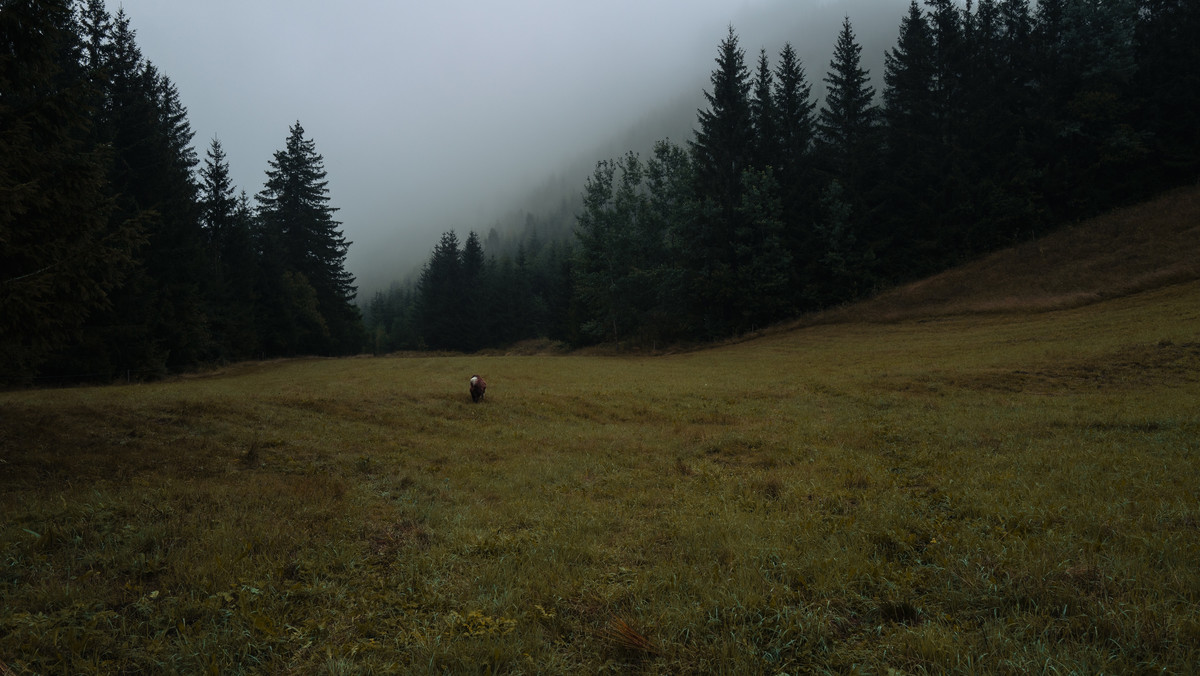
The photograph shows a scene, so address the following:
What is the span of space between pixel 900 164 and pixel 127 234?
58525mm

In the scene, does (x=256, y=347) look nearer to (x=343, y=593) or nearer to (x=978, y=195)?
(x=343, y=593)

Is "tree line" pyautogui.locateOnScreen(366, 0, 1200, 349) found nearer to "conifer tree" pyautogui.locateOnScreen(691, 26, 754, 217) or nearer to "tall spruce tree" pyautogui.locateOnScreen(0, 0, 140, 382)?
"conifer tree" pyautogui.locateOnScreen(691, 26, 754, 217)

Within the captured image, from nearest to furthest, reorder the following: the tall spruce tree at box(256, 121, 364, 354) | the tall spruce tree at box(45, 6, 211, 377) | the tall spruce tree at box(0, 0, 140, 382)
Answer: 1. the tall spruce tree at box(0, 0, 140, 382)
2. the tall spruce tree at box(45, 6, 211, 377)
3. the tall spruce tree at box(256, 121, 364, 354)

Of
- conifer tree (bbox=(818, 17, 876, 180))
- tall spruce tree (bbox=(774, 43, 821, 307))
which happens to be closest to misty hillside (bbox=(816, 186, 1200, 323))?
tall spruce tree (bbox=(774, 43, 821, 307))

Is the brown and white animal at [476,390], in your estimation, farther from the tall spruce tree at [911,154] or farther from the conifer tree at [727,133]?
the tall spruce tree at [911,154]

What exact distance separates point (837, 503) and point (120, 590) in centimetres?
769

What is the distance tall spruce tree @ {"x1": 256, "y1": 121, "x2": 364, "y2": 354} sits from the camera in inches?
2299

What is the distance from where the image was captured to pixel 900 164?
5012 centimetres

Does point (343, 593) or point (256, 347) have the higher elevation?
point (256, 347)

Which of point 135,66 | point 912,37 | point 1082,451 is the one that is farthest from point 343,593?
point 912,37

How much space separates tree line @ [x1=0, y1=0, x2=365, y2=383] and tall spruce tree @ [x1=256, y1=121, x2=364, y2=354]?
17 cm

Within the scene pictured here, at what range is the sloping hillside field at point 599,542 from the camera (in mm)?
3473

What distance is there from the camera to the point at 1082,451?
332 inches

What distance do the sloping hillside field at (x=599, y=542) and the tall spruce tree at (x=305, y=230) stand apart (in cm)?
5218
